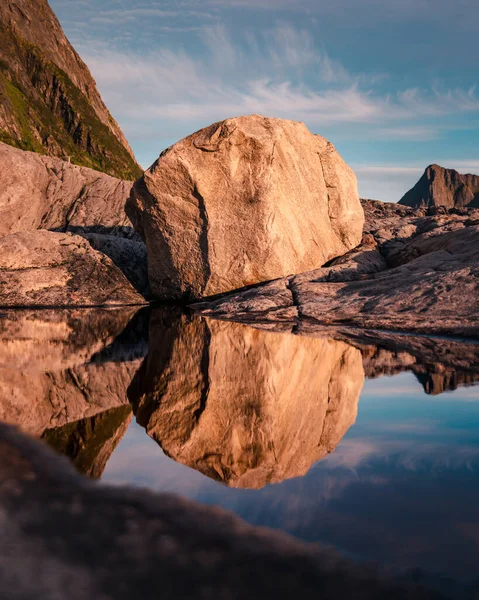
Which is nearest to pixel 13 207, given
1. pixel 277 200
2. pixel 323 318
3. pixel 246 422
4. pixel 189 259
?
pixel 189 259

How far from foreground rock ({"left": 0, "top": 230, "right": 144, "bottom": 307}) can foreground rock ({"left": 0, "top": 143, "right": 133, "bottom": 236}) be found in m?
3.99

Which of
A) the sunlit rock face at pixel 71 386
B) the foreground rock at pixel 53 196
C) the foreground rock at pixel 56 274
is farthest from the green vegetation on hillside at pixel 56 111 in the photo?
the sunlit rock face at pixel 71 386

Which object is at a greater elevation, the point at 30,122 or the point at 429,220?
the point at 30,122

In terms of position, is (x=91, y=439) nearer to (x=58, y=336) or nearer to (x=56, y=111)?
(x=58, y=336)

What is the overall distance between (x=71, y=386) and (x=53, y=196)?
16.8 metres

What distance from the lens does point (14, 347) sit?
6.75 m

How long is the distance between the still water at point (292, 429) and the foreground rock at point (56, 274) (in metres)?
6.71

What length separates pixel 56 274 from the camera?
1392 centimetres

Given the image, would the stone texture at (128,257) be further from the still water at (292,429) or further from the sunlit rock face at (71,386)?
the still water at (292,429)

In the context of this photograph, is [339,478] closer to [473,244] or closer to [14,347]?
[14,347]

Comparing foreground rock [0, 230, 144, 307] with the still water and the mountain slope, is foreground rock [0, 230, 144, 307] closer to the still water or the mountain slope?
the still water

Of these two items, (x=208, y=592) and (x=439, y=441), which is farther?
(x=439, y=441)

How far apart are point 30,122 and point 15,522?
292 ft

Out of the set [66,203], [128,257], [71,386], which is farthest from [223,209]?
[66,203]
